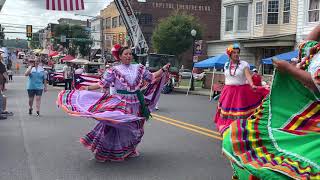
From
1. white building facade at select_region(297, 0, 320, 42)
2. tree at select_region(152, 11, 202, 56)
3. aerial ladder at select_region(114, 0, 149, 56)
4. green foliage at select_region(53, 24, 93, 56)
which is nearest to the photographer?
white building facade at select_region(297, 0, 320, 42)

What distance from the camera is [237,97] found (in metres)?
8.05

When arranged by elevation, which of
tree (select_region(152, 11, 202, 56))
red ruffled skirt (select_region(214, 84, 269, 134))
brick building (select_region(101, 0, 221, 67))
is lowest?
red ruffled skirt (select_region(214, 84, 269, 134))

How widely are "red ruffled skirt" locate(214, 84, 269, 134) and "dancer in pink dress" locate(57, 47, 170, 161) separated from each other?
1643 mm

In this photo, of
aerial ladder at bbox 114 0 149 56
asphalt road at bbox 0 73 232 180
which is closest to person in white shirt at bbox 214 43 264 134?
asphalt road at bbox 0 73 232 180

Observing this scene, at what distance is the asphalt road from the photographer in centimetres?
617

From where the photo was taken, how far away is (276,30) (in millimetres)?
29219

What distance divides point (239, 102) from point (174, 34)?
1407 inches

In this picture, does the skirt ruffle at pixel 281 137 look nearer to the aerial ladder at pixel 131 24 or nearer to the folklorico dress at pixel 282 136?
the folklorico dress at pixel 282 136

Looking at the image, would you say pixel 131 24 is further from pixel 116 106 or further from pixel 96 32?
pixel 96 32

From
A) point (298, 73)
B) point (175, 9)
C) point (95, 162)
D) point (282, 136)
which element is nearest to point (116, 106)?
point (95, 162)

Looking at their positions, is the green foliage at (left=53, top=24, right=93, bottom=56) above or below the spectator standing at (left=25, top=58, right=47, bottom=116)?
above

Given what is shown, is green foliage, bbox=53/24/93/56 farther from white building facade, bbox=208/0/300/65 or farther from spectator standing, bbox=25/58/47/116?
spectator standing, bbox=25/58/47/116

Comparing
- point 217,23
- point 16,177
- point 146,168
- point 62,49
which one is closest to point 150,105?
point 146,168

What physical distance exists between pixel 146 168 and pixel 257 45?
23420 mm
